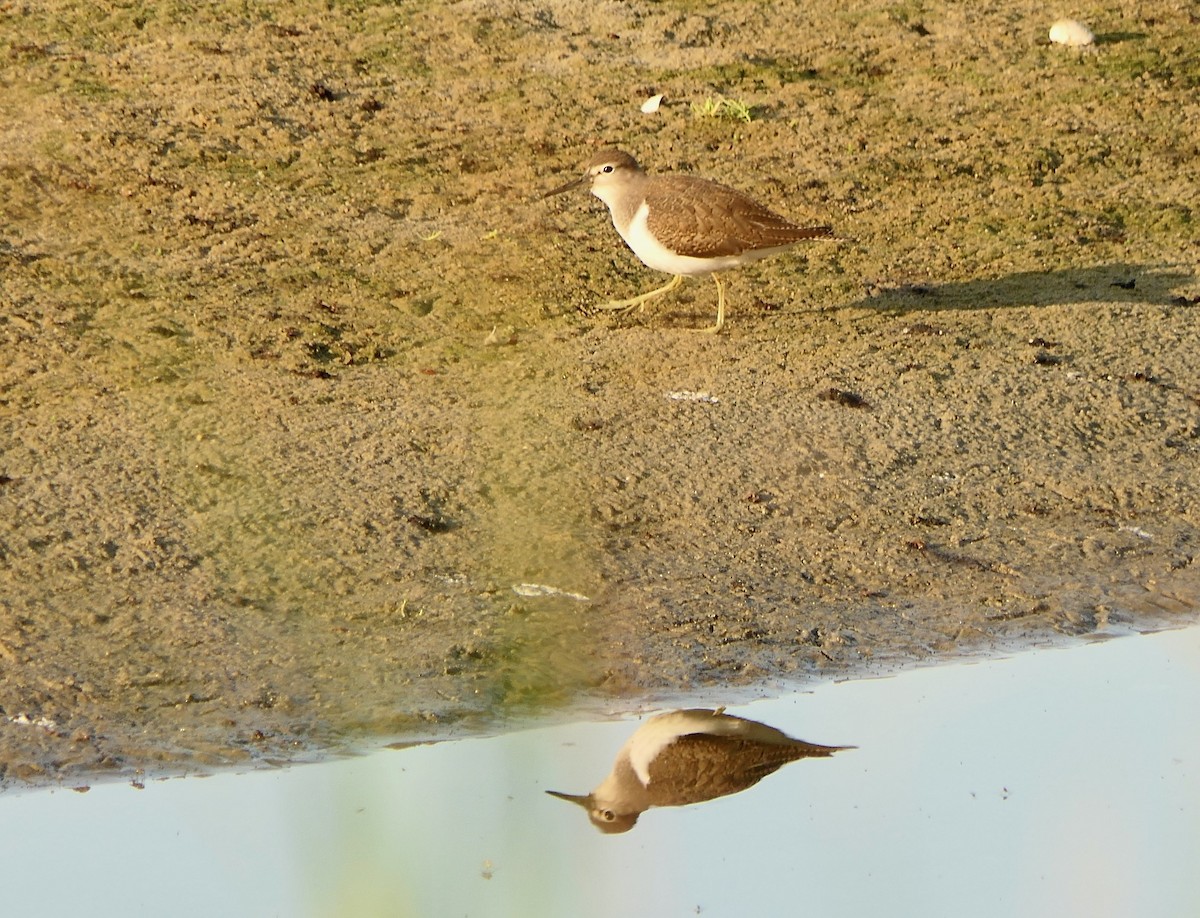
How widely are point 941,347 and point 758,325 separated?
72cm

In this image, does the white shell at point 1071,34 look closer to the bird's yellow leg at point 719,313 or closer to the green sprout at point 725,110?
the green sprout at point 725,110

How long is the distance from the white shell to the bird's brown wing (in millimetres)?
3146

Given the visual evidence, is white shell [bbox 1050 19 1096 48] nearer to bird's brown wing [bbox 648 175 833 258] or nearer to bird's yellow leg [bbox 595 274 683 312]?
bird's brown wing [bbox 648 175 833 258]

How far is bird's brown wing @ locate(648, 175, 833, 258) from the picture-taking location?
689 centimetres

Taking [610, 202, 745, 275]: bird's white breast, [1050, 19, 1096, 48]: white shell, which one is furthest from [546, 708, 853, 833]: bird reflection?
[1050, 19, 1096, 48]: white shell

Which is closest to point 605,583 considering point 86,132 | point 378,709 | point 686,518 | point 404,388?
point 686,518

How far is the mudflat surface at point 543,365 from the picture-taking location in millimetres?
4762

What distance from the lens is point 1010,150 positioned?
333 inches

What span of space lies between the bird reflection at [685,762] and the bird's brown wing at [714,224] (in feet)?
9.08

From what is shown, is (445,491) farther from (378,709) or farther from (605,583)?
(378,709)

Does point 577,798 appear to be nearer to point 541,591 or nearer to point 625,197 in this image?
point 541,591

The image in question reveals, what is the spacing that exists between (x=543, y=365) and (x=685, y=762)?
2.39 m

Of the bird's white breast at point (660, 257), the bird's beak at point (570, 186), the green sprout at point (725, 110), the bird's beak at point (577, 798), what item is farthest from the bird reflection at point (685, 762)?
the green sprout at point (725, 110)

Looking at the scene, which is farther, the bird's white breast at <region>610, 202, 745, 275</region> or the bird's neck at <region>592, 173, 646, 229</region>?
the bird's neck at <region>592, 173, 646, 229</region>
